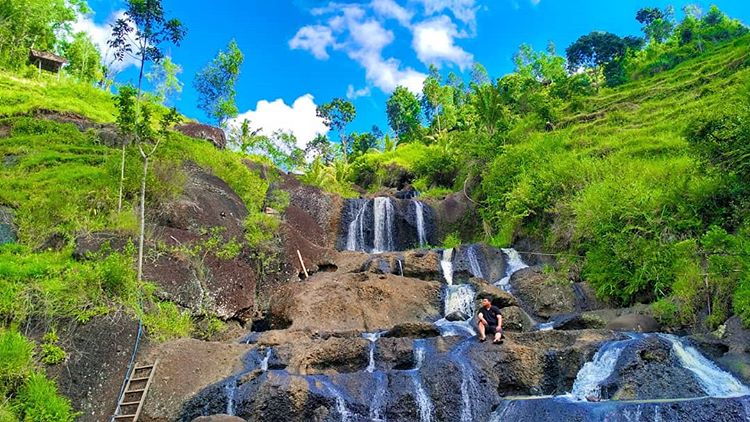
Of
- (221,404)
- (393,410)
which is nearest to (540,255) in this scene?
(393,410)

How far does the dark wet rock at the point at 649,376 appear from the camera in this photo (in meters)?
9.67

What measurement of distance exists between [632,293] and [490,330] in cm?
540

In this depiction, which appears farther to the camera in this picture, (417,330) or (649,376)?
(417,330)

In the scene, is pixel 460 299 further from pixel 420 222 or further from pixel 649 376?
pixel 420 222

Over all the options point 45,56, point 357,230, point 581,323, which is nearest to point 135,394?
point 581,323

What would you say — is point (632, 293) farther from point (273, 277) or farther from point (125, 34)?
point (125, 34)

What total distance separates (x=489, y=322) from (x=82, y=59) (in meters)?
48.9

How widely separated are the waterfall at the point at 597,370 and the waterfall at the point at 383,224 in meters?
15.5

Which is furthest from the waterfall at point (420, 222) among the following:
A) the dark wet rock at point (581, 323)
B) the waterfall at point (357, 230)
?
the dark wet rock at point (581, 323)

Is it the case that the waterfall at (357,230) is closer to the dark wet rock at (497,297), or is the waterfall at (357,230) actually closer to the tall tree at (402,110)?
the dark wet rock at (497,297)

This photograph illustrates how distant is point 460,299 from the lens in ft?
55.2

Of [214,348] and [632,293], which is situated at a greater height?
[632,293]

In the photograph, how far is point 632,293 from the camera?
15172 millimetres

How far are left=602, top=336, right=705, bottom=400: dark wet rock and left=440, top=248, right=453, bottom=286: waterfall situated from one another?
8.82 metres
